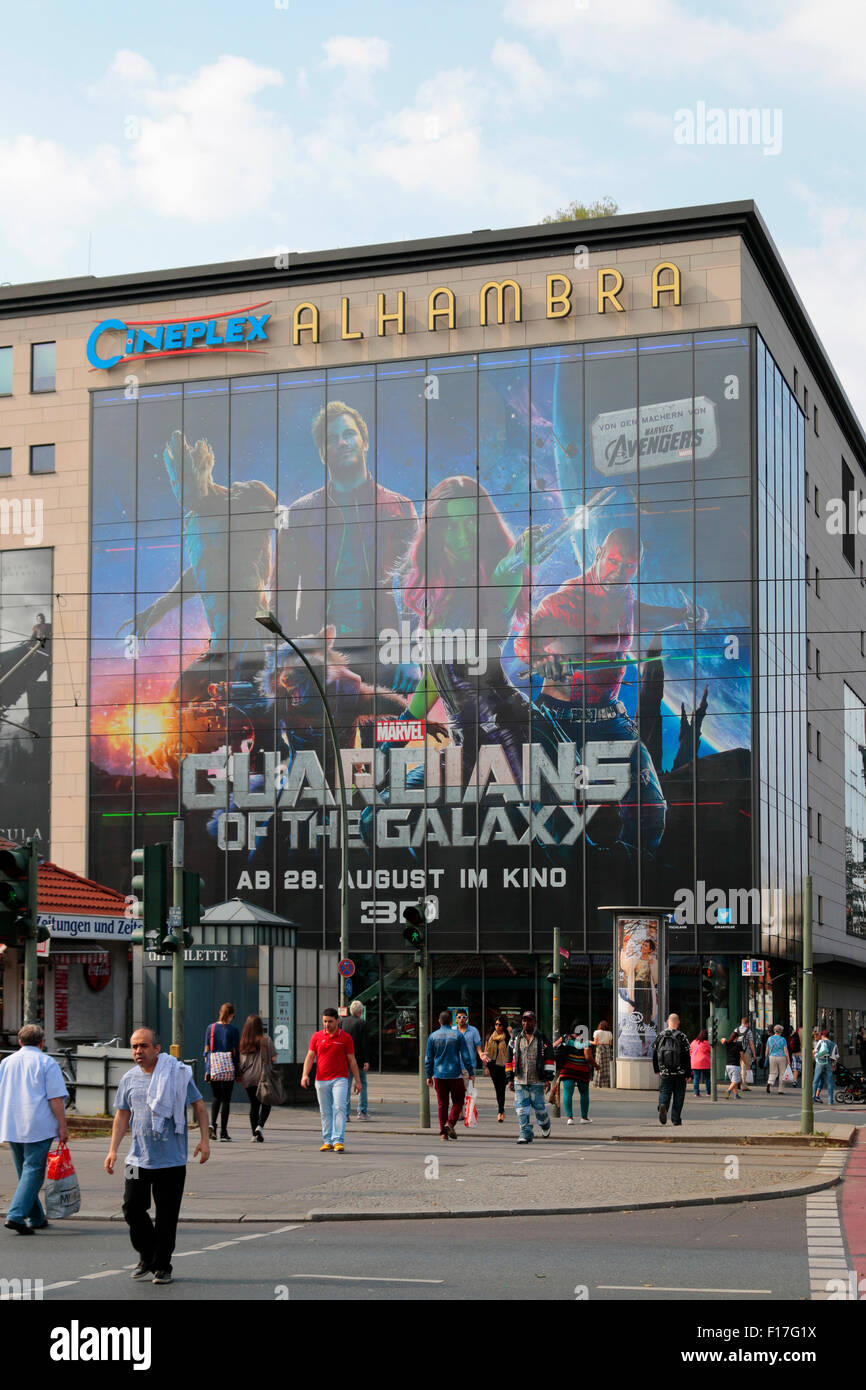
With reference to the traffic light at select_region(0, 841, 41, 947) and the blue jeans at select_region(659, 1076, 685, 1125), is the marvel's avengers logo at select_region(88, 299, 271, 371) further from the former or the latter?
the traffic light at select_region(0, 841, 41, 947)

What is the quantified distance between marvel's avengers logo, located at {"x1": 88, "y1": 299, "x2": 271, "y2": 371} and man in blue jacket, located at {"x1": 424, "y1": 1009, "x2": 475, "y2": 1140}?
110 feet

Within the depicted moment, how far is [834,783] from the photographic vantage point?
6294 cm

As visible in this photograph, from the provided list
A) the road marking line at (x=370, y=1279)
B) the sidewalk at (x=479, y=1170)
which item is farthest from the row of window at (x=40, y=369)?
the road marking line at (x=370, y=1279)

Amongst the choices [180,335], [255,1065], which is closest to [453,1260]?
[255,1065]

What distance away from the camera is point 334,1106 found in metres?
21.0

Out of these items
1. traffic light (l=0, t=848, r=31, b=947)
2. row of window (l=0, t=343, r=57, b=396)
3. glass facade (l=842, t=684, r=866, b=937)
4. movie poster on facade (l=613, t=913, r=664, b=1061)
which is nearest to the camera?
traffic light (l=0, t=848, r=31, b=947)

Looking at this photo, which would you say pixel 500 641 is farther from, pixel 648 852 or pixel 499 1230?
pixel 499 1230

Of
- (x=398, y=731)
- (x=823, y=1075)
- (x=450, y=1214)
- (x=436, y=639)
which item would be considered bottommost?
(x=823, y=1075)

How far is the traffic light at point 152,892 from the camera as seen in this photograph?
2089cm

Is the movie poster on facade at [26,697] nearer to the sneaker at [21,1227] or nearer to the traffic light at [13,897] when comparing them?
the traffic light at [13,897]

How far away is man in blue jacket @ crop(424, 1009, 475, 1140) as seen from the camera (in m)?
23.0

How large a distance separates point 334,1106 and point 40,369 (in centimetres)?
3965

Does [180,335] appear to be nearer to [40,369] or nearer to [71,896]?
[40,369]

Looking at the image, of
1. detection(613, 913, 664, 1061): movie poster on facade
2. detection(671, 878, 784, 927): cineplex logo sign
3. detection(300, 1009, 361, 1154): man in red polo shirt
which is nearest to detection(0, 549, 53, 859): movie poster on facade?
detection(671, 878, 784, 927): cineplex logo sign
